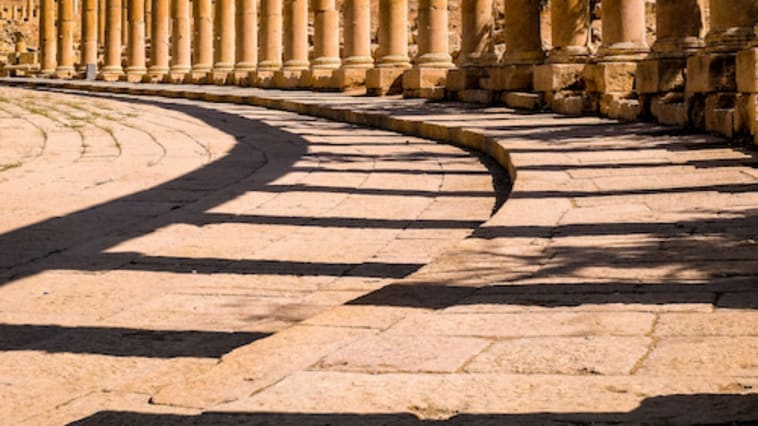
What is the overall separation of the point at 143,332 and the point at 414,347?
71.3 inches

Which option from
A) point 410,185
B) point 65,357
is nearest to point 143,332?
point 65,357

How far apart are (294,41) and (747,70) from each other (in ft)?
79.1

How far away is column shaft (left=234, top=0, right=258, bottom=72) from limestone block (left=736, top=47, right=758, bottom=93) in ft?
88.9

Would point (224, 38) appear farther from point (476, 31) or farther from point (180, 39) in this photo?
point (476, 31)

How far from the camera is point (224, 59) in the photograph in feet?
132

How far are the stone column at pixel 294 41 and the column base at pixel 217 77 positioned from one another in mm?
4938

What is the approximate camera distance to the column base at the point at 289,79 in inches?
1309

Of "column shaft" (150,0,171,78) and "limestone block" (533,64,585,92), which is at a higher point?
"column shaft" (150,0,171,78)

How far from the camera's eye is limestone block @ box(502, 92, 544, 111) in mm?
19641

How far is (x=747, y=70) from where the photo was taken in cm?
1151

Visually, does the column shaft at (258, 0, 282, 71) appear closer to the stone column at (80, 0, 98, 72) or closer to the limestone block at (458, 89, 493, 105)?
the limestone block at (458, 89, 493, 105)

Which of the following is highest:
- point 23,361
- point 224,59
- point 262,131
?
point 224,59

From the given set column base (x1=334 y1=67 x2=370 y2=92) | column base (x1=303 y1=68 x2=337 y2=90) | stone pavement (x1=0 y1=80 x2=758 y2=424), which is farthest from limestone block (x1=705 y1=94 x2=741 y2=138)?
column base (x1=303 y1=68 x2=337 y2=90)

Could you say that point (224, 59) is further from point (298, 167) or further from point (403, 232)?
point (403, 232)
